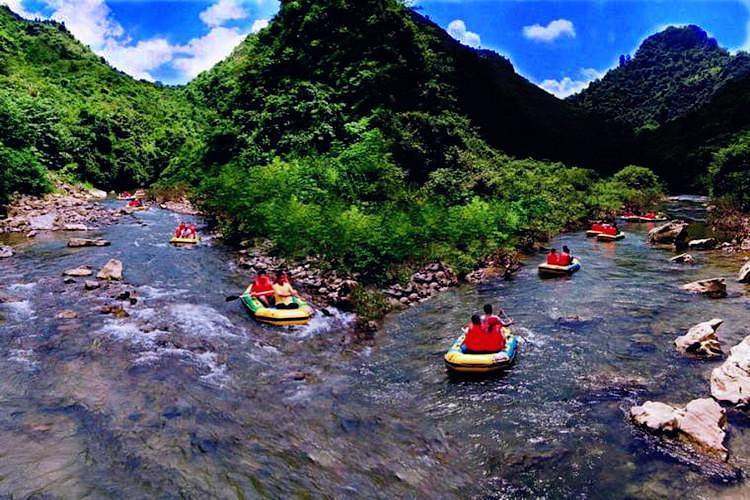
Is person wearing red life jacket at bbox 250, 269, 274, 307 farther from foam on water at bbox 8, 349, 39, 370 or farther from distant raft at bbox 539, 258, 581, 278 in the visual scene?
distant raft at bbox 539, 258, 581, 278

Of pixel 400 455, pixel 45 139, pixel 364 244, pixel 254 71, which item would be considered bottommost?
pixel 400 455

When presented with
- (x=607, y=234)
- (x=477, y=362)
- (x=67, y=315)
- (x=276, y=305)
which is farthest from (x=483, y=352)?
(x=607, y=234)

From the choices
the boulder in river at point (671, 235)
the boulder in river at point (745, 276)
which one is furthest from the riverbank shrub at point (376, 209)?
the boulder in river at point (745, 276)

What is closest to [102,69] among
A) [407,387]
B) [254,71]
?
[254,71]

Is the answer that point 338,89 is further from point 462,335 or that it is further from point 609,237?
point 462,335

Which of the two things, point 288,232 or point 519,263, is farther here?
point 519,263

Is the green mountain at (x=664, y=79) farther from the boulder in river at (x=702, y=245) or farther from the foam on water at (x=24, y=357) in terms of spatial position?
the foam on water at (x=24, y=357)

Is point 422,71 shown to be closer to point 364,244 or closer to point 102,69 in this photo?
point 364,244
